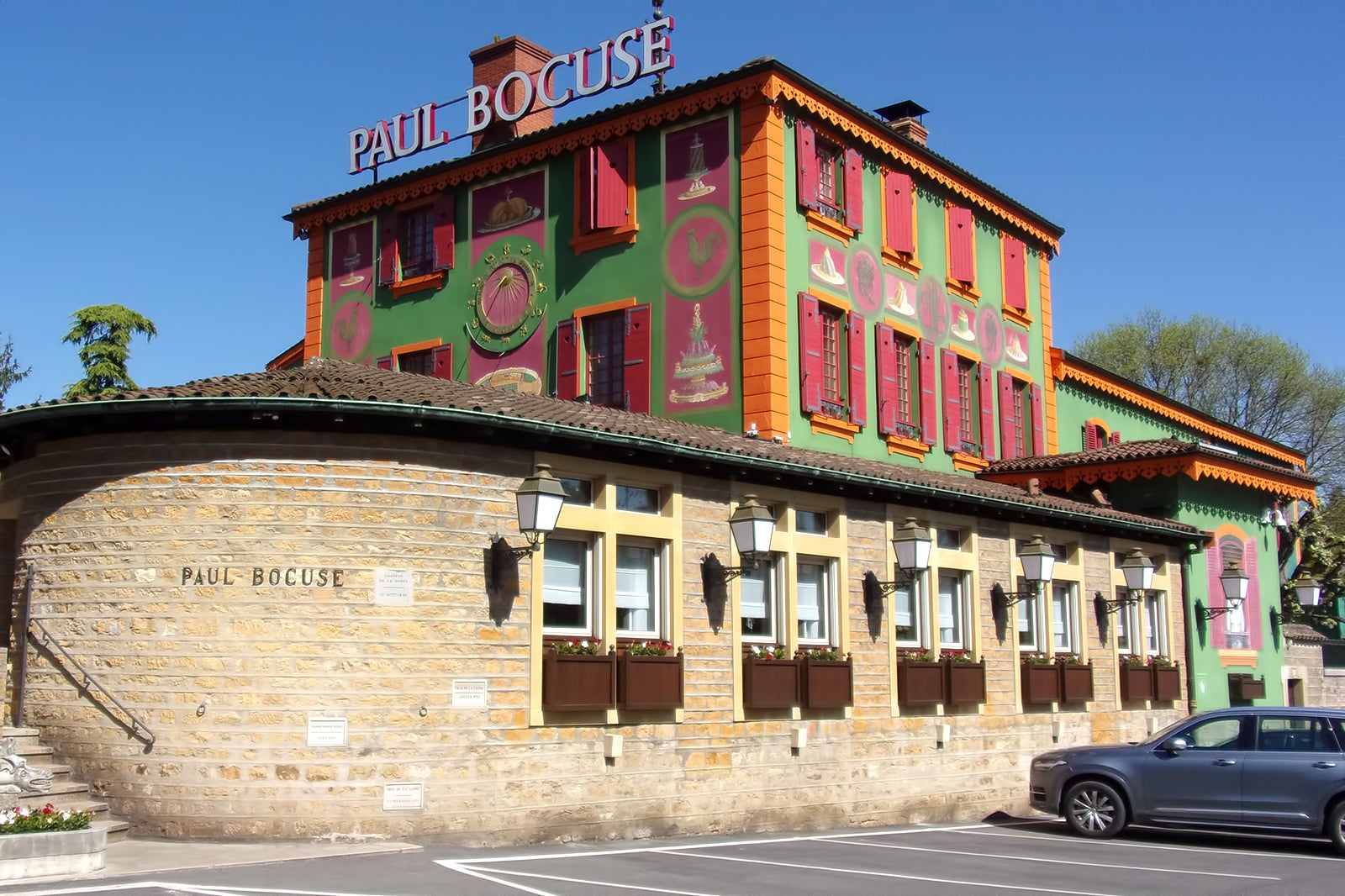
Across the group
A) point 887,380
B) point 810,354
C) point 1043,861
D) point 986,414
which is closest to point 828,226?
point 810,354

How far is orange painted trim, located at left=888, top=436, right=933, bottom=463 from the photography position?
23.1m

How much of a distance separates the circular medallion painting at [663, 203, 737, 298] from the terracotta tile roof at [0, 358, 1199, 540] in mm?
3309

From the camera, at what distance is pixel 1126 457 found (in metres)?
24.0

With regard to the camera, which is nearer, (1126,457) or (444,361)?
(1126,457)

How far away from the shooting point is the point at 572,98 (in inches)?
951

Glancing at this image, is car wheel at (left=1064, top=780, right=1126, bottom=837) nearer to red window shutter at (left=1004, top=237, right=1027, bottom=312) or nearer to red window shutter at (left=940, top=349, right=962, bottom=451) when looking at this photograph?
red window shutter at (left=940, top=349, right=962, bottom=451)

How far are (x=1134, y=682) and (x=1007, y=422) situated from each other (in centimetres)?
610

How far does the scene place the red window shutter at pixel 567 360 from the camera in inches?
895

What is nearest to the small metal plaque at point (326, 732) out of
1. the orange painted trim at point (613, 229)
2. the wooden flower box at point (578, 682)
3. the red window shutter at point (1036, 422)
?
the wooden flower box at point (578, 682)

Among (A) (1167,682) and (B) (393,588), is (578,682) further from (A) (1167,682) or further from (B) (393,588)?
(A) (1167,682)

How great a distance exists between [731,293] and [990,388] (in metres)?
7.65

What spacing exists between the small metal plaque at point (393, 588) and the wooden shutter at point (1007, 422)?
16.5 meters

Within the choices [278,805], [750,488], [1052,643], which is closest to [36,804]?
[278,805]

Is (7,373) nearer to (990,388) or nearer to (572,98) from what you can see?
(572,98)
